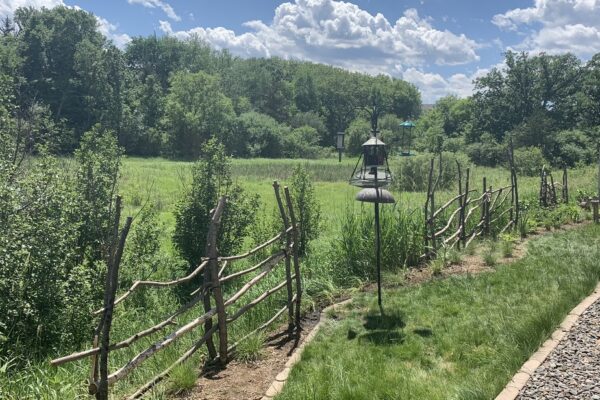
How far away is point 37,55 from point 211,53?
2683cm

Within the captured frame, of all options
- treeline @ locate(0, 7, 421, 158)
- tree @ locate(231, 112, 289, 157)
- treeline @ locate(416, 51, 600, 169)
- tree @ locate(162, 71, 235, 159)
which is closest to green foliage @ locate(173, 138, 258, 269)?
treeline @ locate(416, 51, 600, 169)

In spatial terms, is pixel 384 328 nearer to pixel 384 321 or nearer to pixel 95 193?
pixel 384 321

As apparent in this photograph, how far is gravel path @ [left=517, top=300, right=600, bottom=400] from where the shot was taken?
10.1 feet

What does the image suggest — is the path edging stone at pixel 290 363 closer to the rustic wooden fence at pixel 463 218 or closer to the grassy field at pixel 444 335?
the grassy field at pixel 444 335

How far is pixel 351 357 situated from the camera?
158 inches

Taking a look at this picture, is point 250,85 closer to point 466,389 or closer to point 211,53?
point 211,53

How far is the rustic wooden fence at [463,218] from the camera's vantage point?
7.22 m

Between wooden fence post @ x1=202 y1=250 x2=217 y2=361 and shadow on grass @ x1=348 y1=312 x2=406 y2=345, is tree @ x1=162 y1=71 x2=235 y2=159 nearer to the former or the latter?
shadow on grass @ x1=348 y1=312 x2=406 y2=345

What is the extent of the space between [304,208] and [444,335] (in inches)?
189

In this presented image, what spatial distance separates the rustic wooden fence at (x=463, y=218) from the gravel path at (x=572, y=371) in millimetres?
3286

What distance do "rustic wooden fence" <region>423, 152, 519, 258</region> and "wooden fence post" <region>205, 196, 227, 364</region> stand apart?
3942 millimetres

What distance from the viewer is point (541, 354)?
3609 millimetres

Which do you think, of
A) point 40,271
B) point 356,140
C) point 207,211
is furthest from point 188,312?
point 356,140

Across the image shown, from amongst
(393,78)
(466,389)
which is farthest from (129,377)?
(393,78)
